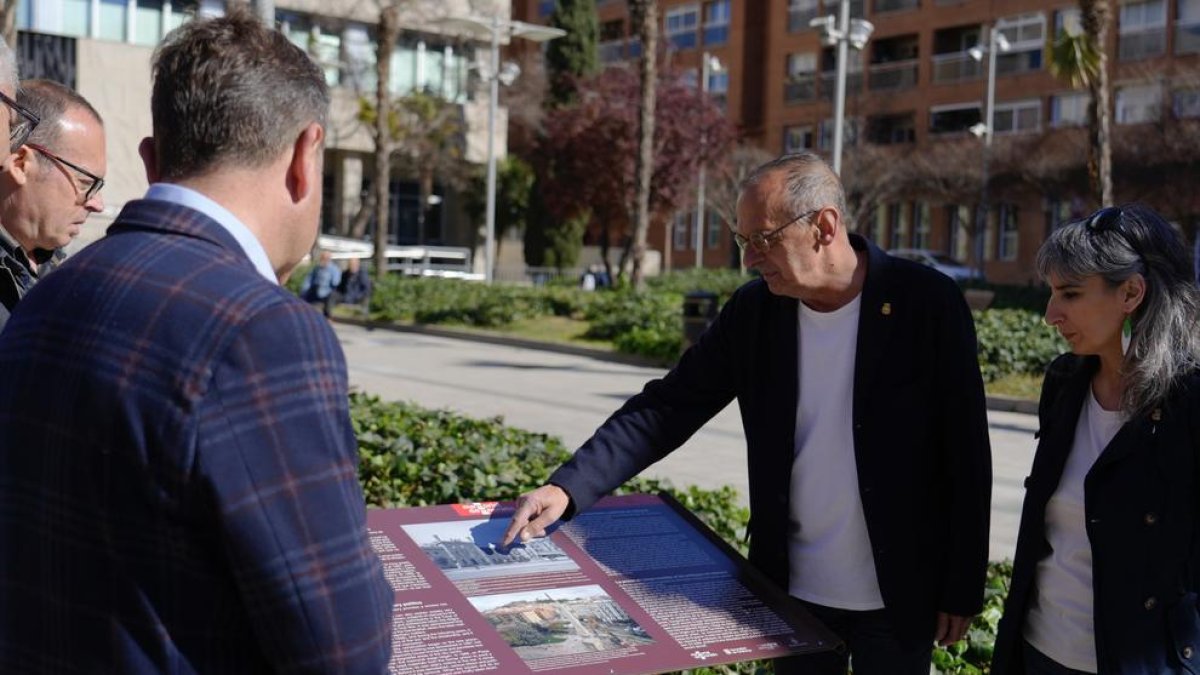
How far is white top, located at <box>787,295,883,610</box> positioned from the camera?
123 inches

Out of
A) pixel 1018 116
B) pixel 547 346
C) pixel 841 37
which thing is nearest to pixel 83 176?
pixel 547 346

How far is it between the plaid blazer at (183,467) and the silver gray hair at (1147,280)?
2.01m

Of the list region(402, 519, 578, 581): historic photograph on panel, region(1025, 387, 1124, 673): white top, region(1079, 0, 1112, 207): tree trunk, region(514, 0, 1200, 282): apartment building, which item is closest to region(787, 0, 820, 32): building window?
region(514, 0, 1200, 282): apartment building

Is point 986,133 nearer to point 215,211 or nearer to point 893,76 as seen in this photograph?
point 893,76

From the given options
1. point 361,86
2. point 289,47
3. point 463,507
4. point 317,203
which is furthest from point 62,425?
point 361,86

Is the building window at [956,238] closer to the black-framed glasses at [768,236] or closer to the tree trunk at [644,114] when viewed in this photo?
the tree trunk at [644,114]

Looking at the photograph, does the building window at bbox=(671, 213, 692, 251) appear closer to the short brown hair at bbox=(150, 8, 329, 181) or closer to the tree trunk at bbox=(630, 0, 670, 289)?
the tree trunk at bbox=(630, 0, 670, 289)

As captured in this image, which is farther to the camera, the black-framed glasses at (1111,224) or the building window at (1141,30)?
the building window at (1141,30)

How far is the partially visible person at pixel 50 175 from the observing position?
12.2 ft

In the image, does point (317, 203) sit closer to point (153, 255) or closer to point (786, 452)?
point (153, 255)

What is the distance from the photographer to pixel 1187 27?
135 ft

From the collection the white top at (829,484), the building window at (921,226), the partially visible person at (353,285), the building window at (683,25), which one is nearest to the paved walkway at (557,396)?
the partially visible person at (353,285)

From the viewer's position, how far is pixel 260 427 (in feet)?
5.19

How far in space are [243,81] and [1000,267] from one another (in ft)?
156
